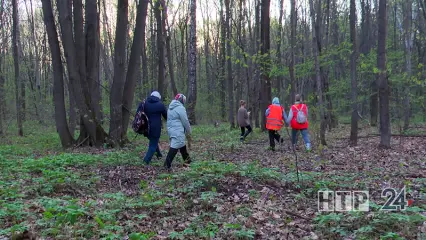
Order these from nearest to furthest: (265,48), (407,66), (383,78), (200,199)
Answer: (200,199), (383,78), (265,48), (407,66)

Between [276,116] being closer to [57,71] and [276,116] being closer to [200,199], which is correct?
[200,199]

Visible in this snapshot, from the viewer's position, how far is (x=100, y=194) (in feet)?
19.8

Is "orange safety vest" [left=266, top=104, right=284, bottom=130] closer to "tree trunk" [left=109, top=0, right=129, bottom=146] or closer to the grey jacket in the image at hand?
the grey jacket

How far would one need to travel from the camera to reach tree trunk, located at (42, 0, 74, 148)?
1217cm

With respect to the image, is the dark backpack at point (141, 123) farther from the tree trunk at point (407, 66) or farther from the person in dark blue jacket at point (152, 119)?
the tree trunk at point (407, 66)

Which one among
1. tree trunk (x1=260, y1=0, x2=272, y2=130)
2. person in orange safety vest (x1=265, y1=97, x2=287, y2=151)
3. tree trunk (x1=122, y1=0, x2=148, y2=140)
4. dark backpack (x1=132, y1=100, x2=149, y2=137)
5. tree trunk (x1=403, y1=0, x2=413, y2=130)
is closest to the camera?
dark backpack (x1=132, y1=100, x2=149, y2=137)

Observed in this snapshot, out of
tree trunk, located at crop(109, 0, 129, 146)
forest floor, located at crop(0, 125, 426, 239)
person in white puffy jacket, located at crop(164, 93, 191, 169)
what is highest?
tree trunk, located at crop(109, 0, 129, 146)

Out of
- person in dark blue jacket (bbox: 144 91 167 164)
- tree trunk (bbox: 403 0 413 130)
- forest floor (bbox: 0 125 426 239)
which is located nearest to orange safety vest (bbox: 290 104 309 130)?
forest floor (bbox: 0 125 426 239)

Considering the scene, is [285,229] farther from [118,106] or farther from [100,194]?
[118,106]

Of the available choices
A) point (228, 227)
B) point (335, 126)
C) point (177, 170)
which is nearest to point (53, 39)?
point (177, 170)

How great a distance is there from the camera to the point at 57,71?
12.4 m

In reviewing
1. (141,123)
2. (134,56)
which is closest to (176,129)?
(141,123)

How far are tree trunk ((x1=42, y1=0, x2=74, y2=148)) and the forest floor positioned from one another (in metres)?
3.36

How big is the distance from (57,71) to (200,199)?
930 cm
